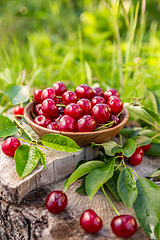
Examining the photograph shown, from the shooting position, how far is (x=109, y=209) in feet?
1.84

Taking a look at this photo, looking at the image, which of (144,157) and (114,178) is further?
(144,157)

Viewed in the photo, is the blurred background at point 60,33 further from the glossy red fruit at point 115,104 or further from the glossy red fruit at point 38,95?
the glossy red fruit at point 115,104

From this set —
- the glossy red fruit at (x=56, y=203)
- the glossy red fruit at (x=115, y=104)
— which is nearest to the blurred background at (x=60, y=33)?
the glossy red fruit at (x=115, y=104)

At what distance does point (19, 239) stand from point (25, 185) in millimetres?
184

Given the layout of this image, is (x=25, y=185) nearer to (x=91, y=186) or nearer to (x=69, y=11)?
(x=91, y=186)

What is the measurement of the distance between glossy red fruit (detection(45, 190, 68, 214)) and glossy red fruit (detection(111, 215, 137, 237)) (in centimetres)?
14

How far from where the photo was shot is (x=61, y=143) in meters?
0.57

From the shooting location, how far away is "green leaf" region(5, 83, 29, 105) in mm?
718

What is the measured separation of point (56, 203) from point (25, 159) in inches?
6.0

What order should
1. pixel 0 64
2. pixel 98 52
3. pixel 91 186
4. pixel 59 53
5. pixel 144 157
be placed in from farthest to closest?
pixel 59 53, pixel 98 52, pixel 0 64, pixel 144 157, pixel 91 186

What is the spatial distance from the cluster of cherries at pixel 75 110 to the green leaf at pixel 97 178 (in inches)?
5.1

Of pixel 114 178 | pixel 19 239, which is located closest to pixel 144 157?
pixel 114 178

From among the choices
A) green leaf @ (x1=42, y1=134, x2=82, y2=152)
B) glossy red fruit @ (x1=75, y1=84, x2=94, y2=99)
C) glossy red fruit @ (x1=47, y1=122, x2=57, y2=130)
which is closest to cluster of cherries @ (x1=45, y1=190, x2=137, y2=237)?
green leaf @ (x1=42, y1=134, x2=82, y2=152)

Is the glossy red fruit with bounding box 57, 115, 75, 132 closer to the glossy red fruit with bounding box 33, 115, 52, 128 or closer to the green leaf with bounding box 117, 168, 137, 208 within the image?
the glossy red fruit with bounding box 33, 115, 52, 128
